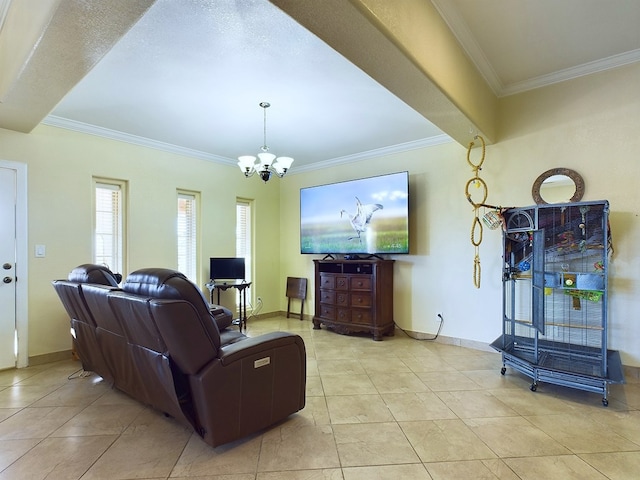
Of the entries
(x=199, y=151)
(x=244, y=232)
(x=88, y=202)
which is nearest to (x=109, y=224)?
(x=88, y=202)

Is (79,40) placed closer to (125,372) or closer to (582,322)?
(125,372)

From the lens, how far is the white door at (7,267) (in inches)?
132

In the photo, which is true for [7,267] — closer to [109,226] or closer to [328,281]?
[109,226]

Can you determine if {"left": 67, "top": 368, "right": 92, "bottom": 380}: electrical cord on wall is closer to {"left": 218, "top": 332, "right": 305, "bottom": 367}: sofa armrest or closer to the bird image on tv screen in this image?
{"left": 218, "top": 332, "right": 305, "bottom": 367}: sofa armrest

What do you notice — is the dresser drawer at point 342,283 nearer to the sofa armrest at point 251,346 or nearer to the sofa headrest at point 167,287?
the sofa armrest at point 251,346

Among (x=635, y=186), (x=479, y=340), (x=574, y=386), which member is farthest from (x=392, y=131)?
(x=574, y=386)

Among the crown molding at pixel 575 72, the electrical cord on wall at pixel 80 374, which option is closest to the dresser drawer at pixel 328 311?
the electrical cord on wall at pixel 80 374

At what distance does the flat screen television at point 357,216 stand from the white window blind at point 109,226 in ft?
8.35

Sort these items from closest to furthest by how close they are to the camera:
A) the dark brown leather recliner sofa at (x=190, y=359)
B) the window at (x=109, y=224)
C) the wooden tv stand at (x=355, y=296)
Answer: the dark brown leather recliner sofa at (x=190, y=359) < the window at (x=109, y=224) < the wooden tv stand at (x=355, y=296)

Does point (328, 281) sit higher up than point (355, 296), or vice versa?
point (328, 281)

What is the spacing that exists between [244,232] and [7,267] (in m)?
3.00

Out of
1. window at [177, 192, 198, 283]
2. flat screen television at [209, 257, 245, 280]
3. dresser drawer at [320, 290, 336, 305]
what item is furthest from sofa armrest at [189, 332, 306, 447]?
window at [177, 192, 198, 283]

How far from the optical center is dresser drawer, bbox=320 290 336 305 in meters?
4.84

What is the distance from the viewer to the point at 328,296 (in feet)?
16.1
